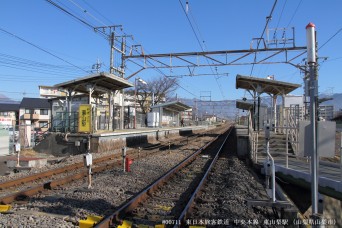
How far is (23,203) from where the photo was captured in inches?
286

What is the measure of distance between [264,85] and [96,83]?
1016 centimetres

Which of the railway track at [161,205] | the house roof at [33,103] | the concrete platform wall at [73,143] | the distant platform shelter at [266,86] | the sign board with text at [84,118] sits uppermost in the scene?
the house roof at [33,103]

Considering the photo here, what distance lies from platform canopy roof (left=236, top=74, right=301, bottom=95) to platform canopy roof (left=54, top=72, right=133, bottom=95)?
751 cm

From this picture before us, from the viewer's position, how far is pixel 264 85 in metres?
20.4

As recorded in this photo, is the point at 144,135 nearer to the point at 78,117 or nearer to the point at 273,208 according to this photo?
the point at 78,117

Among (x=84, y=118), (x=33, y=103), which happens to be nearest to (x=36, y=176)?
(x=84, y=118)

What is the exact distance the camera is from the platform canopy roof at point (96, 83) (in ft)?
66.9

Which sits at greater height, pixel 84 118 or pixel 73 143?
pixel 84 118

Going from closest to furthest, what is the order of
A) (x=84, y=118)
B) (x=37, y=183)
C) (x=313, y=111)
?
(x=313, y=111)
(x=37, y=183)
(x=84, y=118)

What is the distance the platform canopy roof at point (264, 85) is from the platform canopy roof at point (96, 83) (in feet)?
24.6

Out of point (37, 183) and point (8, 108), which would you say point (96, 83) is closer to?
point (37, 183)

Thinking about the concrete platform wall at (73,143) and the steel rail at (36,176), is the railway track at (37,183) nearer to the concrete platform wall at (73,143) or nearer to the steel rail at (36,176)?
the steel rail at (36,176)

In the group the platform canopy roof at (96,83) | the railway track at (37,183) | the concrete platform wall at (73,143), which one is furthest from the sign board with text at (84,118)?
the railway track at (37,183)

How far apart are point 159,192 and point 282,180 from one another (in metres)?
4.07
